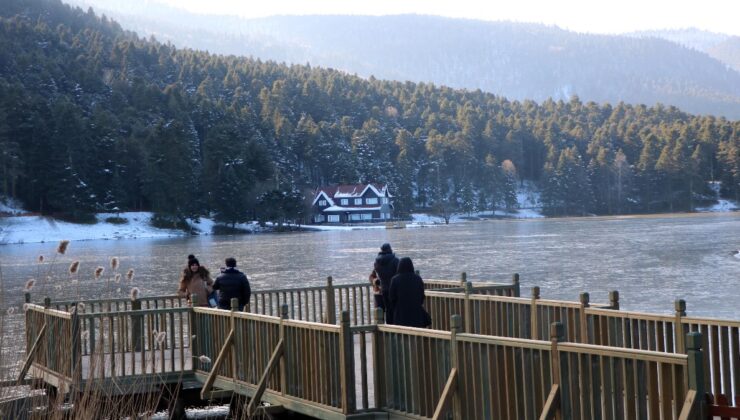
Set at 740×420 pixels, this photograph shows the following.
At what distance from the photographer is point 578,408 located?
7980 mm

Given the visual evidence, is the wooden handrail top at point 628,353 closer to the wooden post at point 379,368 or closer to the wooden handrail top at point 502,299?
the wooden post at point 379,368

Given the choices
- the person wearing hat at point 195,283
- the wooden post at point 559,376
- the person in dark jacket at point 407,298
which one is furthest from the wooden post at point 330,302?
the wooden post at point 559,376

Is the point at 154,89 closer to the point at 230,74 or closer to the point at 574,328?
the point at 230,74

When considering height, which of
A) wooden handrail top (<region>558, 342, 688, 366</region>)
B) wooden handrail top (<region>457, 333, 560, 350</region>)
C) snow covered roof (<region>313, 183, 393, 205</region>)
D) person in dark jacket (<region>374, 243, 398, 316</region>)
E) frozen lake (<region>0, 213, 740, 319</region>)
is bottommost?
frozen lake (<region>0, 213, 740, 319</region>)

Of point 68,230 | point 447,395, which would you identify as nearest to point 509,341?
point 447,395

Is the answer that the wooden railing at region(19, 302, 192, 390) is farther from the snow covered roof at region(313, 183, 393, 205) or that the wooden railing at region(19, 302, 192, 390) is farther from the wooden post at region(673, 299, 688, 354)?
the snow covered roof at region(313, 183, 393, 205)

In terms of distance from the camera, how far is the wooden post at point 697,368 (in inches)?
265

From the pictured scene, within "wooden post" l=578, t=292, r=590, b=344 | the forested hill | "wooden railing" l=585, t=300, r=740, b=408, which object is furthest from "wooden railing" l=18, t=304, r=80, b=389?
the forested hill

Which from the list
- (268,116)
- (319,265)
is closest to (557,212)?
(268,116)

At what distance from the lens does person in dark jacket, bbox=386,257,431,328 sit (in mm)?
12055

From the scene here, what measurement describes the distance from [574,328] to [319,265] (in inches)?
2012

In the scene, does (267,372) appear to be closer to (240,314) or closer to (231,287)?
(240,314)

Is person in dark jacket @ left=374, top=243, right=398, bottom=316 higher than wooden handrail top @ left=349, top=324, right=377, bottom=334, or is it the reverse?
person in dark jacket @ left=374, top=243, right=398, bottom=316

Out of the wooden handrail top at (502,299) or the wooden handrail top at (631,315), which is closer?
the wooden handrail top at (631,315)
